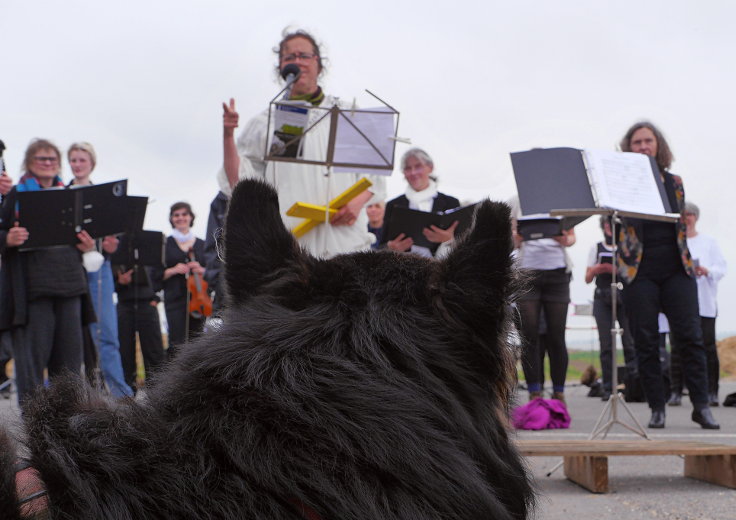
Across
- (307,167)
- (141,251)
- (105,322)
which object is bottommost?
(105,322)

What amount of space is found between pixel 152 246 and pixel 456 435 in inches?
341

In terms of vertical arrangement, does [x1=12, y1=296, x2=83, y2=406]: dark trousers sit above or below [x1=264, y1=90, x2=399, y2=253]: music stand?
below

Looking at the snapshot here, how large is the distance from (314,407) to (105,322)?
727 cm

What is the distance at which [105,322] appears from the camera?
26.8ft

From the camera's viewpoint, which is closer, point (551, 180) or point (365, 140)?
point (365, 140)

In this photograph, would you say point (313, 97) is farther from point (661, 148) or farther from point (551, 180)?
point (661, 148)

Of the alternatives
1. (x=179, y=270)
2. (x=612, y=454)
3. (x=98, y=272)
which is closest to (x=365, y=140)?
(x=612, y=454)

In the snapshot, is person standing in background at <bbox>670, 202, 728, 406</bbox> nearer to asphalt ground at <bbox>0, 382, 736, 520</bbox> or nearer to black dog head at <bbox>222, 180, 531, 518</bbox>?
asphalt ground at <bbox>0, 382, 736, 520</bbox>

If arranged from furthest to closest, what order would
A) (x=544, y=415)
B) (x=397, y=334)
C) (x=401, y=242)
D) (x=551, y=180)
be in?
1. (x=544, y=415)
2. (x=401, y=242)
3. (x=551, y=180)
4. (x=397, y=334)

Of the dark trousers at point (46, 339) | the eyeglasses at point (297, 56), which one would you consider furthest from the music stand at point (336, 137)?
the dark trousers at point (46, 339)

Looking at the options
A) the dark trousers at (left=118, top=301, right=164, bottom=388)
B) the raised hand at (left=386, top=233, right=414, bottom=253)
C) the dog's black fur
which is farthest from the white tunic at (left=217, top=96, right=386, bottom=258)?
the dark trousers at (left=118, top=301, right=164, bottom=388)

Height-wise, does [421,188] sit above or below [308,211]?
above

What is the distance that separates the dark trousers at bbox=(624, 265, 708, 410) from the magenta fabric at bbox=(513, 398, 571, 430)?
2.78 feet

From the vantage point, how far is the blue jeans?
7.57 metres
